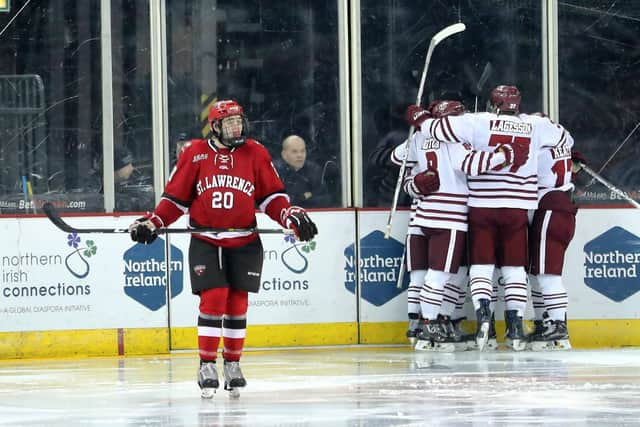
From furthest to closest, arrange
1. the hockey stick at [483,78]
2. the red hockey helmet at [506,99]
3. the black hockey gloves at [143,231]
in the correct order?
the hockey stick at [483,78]
the red hockey helmet at [506,99]
the black hockey gloves at [143,231]

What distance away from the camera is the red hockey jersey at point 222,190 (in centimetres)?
807

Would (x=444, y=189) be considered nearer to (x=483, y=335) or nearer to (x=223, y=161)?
(x=483, y=335)

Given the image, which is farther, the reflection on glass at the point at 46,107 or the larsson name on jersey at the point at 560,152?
the larsson name on jersey at the point at 560,152

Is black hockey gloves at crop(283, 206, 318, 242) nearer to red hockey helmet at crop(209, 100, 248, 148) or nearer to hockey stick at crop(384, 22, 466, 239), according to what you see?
red hockey helmet at crop(209, 100, 248, 148)

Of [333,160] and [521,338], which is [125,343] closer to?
[333,160]

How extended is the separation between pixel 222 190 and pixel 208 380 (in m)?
0.95

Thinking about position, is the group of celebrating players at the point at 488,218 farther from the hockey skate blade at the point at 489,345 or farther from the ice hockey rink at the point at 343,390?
the ice hockey rink at the point at 343,390

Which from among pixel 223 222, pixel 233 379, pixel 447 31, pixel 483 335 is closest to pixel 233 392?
pixel 233 379

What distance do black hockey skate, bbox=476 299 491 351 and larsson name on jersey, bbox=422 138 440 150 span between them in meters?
1.11

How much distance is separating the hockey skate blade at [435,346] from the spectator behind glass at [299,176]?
48.2 inches

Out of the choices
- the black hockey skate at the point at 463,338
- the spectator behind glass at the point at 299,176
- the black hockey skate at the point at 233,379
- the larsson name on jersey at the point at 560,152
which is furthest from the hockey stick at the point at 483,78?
the black hockey skate at the point at 233,379

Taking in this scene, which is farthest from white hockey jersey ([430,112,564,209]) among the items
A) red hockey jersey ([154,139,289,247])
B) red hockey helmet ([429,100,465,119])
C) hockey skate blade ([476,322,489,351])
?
red hockey jersey ([154,139,289,247])

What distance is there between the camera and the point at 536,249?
440 inches

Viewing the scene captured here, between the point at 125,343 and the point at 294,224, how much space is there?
333cm
